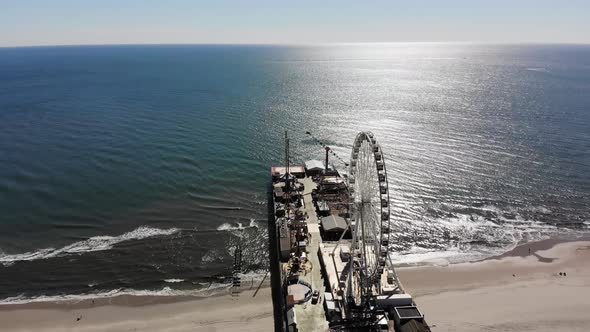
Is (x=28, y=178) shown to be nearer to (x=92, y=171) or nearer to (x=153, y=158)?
(x=92, y=171)

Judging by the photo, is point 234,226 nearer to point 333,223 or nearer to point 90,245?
point 333,223

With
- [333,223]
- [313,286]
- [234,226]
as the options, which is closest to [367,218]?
[313,286]

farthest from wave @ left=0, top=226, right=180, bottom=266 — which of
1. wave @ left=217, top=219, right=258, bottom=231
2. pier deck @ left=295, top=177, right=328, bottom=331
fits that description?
pier deck @ left=295, top=177, right=328, bottom=331

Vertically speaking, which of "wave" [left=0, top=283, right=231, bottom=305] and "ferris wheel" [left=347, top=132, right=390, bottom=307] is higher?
"ferris wheel" [left=347, top=132, right=390, bottom=307]

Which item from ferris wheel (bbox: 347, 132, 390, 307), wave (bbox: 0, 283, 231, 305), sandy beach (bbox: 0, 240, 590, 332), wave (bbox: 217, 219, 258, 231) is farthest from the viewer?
wave (bbox: 217, 219, 258, 231)

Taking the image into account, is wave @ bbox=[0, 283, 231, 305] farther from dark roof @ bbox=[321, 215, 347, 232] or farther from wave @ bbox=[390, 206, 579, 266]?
wave @ bbox=[390, 206, 579, 266]

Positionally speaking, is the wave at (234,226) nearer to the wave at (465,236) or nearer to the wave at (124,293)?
the wave at (124,293)

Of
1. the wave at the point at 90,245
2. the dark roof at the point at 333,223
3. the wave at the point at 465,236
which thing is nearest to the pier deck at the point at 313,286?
the dark roof at the point at 333,223
